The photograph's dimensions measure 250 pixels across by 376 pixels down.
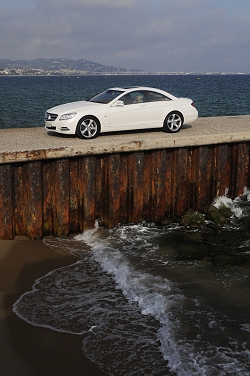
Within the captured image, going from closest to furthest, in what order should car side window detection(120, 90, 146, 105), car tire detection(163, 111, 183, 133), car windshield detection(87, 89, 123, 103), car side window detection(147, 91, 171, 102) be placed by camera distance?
1. car side window detection(120, 90, 146, 105)
2. car windshield detection(87, 89, 123, 103)
3. car side window detection(147, 91, 171, 102)
4. car tire detection(163, 111, 183, 133)

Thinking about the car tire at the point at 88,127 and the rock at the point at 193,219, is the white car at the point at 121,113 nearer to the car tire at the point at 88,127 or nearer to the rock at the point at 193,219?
the car tire at the point at 88,127

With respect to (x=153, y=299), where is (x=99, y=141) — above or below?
above

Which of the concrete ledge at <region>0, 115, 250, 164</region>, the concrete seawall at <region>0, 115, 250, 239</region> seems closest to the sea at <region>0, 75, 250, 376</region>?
the concrete seawall at <region>0, 115, 250, 239</region>

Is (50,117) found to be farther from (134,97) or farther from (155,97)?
(155,97)

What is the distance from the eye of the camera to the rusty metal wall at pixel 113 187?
11977 millimetres

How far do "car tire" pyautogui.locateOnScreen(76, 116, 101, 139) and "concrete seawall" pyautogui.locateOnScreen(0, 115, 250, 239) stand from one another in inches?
10.5

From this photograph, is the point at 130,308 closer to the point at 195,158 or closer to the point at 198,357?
the point at 198,357

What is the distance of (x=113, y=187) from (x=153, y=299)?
4532mm

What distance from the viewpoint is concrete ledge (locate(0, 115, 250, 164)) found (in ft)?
A: 39.0

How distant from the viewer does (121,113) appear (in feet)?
47.8

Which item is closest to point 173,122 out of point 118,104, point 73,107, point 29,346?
point 118,104

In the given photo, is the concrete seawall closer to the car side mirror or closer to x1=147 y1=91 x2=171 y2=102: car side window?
the car side mirror

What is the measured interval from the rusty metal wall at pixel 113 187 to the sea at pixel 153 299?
0.48 meters

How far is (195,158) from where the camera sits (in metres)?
14.2
